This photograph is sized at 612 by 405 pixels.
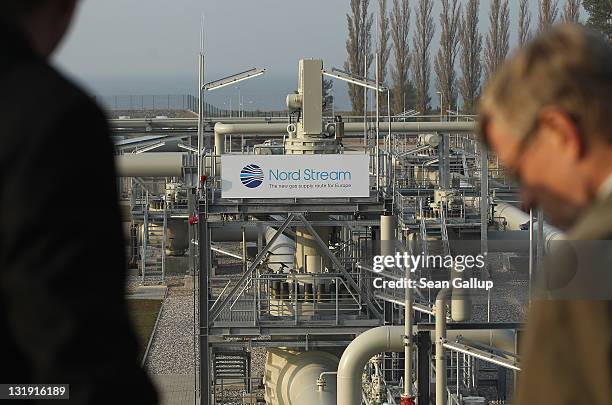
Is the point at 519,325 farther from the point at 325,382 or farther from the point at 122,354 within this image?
the point at 122,354

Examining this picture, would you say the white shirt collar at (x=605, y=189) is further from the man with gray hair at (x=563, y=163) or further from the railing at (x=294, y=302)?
the railing at (x=294, y=302)

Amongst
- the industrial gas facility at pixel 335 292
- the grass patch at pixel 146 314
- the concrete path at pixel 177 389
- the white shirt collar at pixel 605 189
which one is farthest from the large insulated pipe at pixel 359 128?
the white shirt collar at pixel 605 189

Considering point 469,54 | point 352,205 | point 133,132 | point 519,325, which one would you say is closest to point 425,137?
point 133,132

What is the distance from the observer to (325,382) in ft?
56.7

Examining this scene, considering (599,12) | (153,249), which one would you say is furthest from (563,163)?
(599,12)

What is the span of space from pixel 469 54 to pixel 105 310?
56.4 meters

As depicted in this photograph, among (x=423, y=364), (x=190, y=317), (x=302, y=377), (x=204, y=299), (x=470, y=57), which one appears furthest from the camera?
(x=470, y=57)

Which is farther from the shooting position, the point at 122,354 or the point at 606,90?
the point at 606,90

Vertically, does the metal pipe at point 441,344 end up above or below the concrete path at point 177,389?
above

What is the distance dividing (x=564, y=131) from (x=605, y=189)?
9 cm

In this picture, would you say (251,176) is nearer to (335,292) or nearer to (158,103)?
(335,292)

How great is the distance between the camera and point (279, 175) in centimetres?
1734

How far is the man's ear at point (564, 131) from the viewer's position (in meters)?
1.35

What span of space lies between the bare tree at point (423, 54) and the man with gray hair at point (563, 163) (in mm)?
57037
